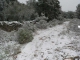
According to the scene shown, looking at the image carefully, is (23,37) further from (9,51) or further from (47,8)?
(47,8)

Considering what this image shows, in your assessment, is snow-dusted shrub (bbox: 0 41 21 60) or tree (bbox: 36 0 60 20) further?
tree (bbox: 36 0 60 20)


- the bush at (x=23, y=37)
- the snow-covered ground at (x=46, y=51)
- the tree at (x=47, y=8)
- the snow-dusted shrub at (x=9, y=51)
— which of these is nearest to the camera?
the snow-covered ground at (x=46, y=51)

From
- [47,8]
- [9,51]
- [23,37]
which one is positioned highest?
[47,8]

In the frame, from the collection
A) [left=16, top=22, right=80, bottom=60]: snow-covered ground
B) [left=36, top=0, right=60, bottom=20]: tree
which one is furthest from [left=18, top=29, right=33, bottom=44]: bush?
[left=36, top=0, right=60, bottom=20]: tree

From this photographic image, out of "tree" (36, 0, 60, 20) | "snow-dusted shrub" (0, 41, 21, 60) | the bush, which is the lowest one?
"snow-dusted shrub" (0, 41, 21, 60)

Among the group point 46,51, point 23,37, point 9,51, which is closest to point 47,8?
point 23,37

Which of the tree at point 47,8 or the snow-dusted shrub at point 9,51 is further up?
the tree at point 47,8

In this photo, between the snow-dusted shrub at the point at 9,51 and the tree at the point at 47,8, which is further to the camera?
the tree at the point at 47,8

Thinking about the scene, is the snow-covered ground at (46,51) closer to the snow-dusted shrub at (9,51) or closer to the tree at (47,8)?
the snow-dusted shrub at (9,51)

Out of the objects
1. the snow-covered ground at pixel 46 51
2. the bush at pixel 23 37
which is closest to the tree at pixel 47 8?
the bush at pixel 23 37

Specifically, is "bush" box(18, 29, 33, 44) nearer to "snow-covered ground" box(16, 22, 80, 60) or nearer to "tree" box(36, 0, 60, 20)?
"snow-covered ground" box(16, 22, 80, 60)

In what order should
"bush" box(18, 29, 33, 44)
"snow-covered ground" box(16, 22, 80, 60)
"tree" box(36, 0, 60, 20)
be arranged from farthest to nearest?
"tree" box(36, 0, 60, 20) → "bush" box(18, 29, 33, 44) → "snow-covered ground" box(16, 22, 80, 60)

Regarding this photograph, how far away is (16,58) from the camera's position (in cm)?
465

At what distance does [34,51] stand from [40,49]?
0.96 ft
